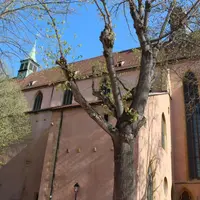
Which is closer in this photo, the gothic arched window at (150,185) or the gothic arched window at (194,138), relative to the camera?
the gothic arched window at (150,185)

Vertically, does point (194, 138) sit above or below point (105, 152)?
above

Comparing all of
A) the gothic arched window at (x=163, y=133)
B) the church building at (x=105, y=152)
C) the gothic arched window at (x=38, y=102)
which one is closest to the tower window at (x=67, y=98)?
the church building at (x=105, y=152)

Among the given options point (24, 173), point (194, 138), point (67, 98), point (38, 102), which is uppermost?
point (38, 102)

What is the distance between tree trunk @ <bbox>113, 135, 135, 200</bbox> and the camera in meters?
5.32

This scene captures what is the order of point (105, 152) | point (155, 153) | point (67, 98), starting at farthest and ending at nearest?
point (67, 98), point (155, 153), point (105, 152)

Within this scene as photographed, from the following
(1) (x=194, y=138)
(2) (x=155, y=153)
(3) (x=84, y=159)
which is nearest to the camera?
(3) (x=84, y=159)

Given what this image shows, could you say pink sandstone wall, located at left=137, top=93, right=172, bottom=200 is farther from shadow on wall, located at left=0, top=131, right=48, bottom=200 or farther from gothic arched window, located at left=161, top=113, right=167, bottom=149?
shadow on wall, located at left=0, top=131, right=48, bottom=200

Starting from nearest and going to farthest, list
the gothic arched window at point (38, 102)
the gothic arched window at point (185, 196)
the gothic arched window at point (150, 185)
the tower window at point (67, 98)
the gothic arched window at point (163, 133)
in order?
the gothic arched window at point (150, 185), the gothic arched window at point (163, 133), the gothic arched window at point (185, 196), the tower window at point (67, 98), the gothic arched window at point (38, 102)

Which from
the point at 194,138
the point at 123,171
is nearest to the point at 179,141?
the point at 194,138

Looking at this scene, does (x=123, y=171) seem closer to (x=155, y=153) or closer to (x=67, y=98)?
(x=155, y=153)

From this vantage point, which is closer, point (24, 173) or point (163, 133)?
point (163, 133)

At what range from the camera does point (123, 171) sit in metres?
5.46

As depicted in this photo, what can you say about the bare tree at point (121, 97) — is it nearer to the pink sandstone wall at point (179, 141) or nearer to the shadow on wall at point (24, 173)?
the pink sandstone wall at point (179, 141)

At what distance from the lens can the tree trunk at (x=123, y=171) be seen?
209 inches
